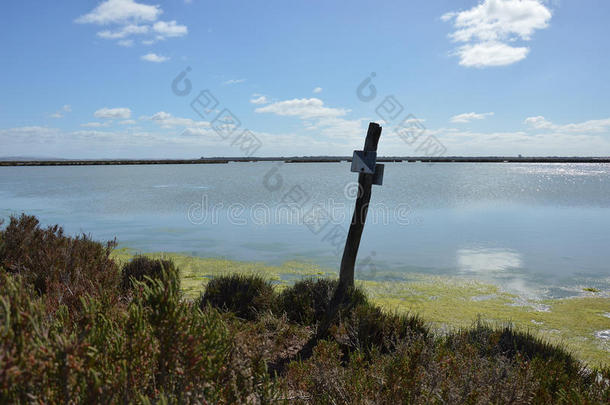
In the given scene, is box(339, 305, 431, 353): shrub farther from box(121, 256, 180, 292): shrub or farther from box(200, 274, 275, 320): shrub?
box(121, 256, 180, 292): shrub

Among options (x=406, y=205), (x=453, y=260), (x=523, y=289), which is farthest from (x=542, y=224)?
(x=523, y=289)

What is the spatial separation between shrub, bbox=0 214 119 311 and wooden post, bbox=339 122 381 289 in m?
3.73

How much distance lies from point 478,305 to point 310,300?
400 centimetres

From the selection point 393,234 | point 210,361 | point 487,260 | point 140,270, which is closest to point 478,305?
Answer: point 487,260

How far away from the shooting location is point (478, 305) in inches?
342

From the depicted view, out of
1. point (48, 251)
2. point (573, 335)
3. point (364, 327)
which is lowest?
point (573, 335)

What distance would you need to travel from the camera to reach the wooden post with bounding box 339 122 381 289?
6.89 m

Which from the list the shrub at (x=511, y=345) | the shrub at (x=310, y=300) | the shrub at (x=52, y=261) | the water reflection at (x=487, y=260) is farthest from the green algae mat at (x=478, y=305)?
the shrub at (x=52, y=261)

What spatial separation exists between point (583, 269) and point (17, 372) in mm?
14331

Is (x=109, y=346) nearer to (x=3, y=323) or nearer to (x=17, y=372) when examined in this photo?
(x=3, y=323)

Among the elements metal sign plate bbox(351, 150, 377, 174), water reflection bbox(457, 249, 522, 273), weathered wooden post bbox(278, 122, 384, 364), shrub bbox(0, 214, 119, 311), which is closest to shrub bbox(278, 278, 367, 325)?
weathered wooden post bbox(278, 122, 384, 364)

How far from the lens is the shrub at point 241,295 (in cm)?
708

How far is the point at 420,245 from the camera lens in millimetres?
15758

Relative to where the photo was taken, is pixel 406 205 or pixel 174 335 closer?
pixel 174 335
